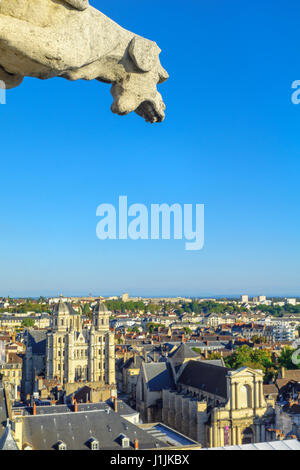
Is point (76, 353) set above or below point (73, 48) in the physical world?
below

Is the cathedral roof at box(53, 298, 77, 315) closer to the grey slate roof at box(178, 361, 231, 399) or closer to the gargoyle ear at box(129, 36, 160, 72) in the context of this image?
the grey slate roof at box(178, 361, 231, 399)

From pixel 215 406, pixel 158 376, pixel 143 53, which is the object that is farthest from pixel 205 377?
pixel 143 53

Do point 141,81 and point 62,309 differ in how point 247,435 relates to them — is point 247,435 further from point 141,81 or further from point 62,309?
point 141,81

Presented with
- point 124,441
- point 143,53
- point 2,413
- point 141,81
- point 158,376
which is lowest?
point 158,376

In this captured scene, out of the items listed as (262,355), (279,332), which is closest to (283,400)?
(262,355)

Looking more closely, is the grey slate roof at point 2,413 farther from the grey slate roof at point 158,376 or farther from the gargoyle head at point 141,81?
the gargoyle head at point 141,81
